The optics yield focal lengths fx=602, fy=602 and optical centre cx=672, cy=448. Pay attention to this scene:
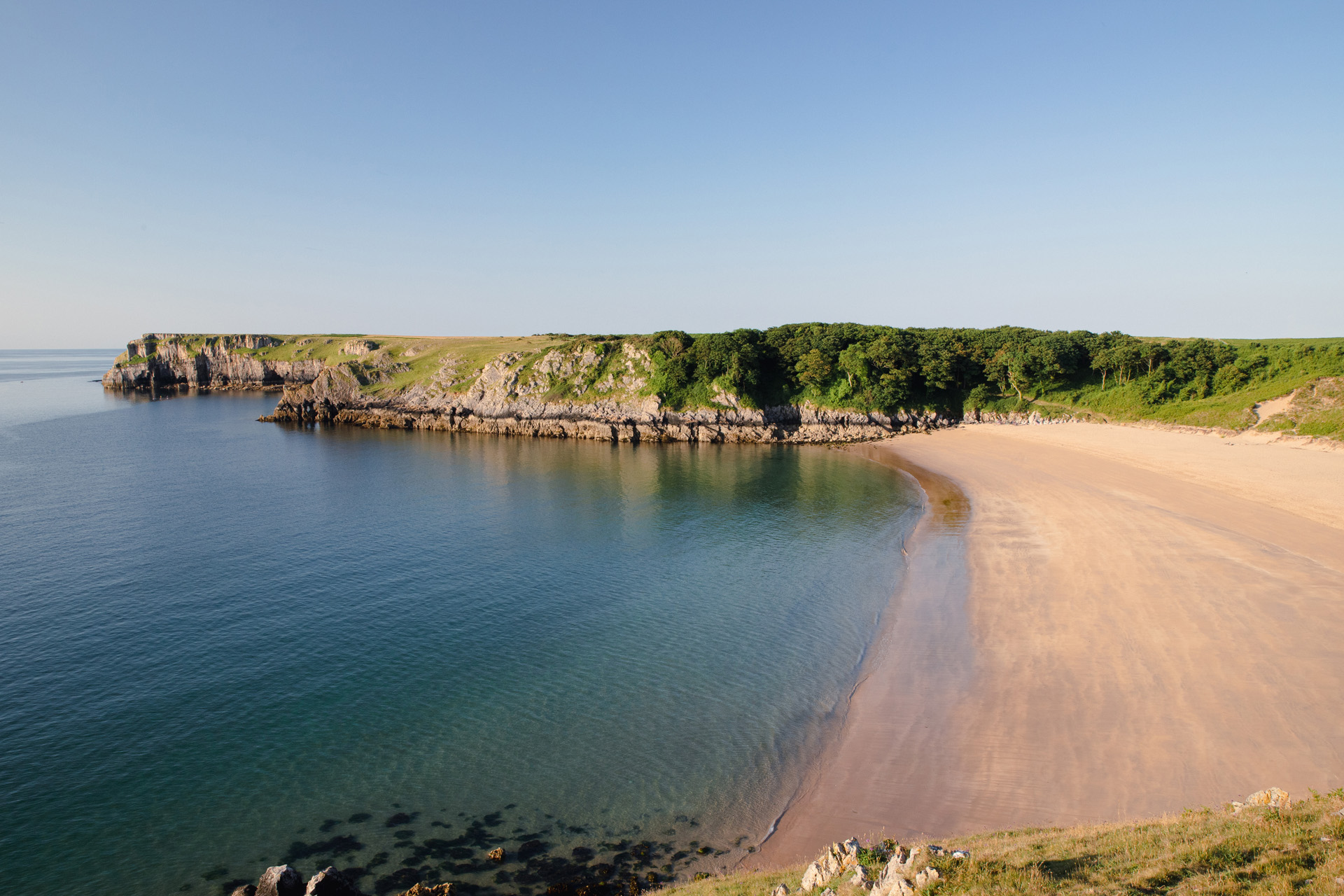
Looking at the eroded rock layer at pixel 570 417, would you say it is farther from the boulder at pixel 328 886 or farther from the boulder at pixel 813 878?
the boulder at pixel 328 886

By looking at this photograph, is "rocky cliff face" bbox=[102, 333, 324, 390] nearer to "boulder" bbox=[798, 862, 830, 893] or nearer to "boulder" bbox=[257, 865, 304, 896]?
"boulder" bbox=[257, 865, 304, 896]

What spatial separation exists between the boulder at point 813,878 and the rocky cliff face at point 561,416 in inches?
2910

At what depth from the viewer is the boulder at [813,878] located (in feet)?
36.0

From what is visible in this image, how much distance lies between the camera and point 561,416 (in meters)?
92.1

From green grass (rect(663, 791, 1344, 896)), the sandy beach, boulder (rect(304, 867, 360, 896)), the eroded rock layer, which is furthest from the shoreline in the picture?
the eroded rock layer

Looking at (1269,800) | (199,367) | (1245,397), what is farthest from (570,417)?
(199,367)

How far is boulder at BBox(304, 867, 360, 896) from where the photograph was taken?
40.4 feet

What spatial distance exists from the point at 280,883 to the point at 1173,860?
16.9 meters

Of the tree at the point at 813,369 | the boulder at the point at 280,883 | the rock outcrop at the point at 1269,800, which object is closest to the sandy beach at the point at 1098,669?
the rock outcrop at the point at 1269,800

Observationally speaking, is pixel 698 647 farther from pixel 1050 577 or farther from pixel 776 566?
pixel 1050 577

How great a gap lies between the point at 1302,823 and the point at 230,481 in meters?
71.4

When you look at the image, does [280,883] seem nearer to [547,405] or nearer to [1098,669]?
[1098,669]

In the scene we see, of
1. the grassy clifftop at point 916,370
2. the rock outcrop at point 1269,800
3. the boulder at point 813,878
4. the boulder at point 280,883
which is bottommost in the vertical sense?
→ the boulder at point 280,883

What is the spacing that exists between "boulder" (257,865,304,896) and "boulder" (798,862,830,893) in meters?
10.8
